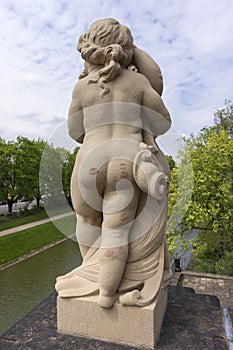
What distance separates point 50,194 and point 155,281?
86.8 inches

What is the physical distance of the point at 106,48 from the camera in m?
3.06

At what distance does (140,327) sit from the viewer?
275 cm

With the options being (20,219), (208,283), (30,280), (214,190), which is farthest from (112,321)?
(20,219)

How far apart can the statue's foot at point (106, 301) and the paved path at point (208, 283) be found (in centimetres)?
502

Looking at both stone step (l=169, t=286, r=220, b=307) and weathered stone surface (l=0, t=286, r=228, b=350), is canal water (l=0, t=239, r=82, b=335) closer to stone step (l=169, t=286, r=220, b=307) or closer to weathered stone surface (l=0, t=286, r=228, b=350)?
weathered stone surface (l=0, t=286, r=228, b=350)

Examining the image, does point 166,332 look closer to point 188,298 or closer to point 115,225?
point 188,298

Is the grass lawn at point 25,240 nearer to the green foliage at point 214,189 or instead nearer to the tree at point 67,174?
the tree at point 67,174

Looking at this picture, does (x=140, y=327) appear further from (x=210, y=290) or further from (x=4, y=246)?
(x=4, y=246)

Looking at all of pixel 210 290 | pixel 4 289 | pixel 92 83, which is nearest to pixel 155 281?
pixel 92 83

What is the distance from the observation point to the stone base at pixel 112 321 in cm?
273

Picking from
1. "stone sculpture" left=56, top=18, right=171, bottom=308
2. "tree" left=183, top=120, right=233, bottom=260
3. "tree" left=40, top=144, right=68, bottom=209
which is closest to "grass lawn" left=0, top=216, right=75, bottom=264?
"tree" left=183, top=120, right=233, bottom=260

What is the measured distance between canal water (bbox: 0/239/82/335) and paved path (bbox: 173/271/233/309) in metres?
3.76

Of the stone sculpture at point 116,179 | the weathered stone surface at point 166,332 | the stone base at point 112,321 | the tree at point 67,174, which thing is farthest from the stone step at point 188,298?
the tree at point 67,174

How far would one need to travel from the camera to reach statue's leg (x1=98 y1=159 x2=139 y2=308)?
2.83 metres
